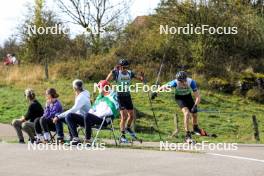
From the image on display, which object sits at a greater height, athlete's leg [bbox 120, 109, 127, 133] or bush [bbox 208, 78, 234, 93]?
bush [bbox 208, 78, 234, 93]

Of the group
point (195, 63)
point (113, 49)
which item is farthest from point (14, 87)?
point (195, 63)

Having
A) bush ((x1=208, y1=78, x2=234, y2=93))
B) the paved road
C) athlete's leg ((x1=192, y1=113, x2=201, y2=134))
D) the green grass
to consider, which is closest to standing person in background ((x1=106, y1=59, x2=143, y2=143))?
athlete's leg ((x1=192, y1=113, x2=201, y2=134))

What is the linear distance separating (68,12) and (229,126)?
66.9 ft

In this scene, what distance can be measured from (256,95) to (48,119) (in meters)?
20.2

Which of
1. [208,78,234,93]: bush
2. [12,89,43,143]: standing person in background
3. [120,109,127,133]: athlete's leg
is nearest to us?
[12,89,43,143]: standing person in background

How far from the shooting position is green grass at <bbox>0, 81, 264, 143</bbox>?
68.0 ft

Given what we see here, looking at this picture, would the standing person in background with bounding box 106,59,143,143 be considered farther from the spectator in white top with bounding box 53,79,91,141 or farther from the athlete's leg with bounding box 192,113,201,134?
the athlete's leg with bounding box 192,113,201,134

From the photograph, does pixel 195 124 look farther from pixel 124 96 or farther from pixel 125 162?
pixel 125 162

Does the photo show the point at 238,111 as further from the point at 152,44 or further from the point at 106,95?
the point at 106,95

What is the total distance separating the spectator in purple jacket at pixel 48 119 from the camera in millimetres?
12633

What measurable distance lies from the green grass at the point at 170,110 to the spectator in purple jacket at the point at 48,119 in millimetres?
3179

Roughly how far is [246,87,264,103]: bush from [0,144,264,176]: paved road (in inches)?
783

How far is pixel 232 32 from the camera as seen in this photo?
34.2 m

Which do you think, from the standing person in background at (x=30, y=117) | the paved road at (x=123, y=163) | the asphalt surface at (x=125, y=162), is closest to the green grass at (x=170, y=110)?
the standing person in background at (x=30, y=117)
